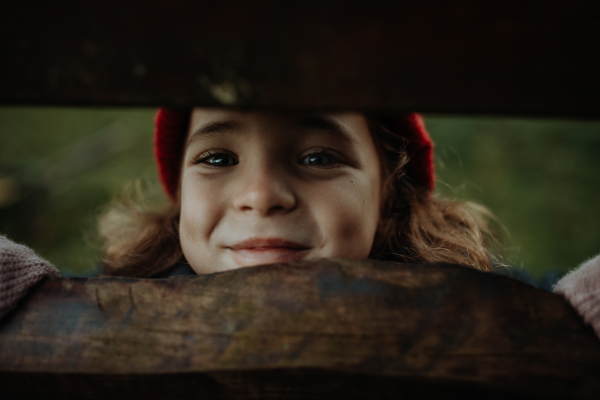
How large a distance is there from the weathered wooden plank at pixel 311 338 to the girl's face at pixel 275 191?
1.67 ft

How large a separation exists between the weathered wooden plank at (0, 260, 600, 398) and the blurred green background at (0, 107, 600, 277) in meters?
2.85

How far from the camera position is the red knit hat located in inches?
Result: 74.6

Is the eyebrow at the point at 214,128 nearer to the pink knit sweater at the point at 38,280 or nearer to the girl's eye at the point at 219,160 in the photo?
A: the girl's eye at the point at 219,160

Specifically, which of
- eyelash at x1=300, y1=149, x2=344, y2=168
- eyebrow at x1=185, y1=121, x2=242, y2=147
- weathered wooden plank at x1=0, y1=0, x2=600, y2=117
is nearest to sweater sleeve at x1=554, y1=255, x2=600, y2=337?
weathered wooden plank at x1=0, y1=0, x2=600, y2=117

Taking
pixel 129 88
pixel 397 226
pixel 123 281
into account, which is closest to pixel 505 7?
pixel 129 88

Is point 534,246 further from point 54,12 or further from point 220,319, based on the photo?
point 54,12

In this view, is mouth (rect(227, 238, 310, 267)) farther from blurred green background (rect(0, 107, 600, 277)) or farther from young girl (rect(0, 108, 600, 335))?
blurred green background (rect(0, 107, 600, 277))

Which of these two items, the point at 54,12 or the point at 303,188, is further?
the point at 303,188

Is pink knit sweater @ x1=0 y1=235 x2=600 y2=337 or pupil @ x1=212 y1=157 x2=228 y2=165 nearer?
pink knit sweater @ x1=0 y1=235 x2=600 y2=337

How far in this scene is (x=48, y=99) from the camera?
2.04 feet

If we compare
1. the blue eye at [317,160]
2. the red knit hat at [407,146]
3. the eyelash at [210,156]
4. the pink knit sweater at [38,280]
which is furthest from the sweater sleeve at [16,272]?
the red knit hat at [407,146]

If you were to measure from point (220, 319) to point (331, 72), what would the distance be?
1.53ft

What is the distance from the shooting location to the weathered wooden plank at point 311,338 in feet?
2.36

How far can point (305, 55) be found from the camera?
0.61 meters
